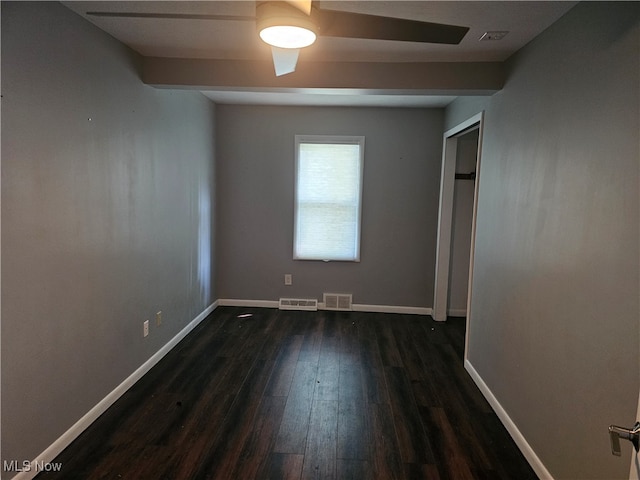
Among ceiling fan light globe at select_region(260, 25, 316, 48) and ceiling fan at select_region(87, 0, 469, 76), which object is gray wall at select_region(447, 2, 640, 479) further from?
ceiling fan light globe at select_region(260, 25, 316, 48)

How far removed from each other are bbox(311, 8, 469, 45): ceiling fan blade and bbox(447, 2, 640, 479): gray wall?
0.70 metres

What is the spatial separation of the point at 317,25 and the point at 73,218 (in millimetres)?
1684

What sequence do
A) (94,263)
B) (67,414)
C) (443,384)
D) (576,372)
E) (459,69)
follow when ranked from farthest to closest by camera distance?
1. (443,384)
2. (459,69)
3. (94,263)
4. (67,414)
5. (576,372)

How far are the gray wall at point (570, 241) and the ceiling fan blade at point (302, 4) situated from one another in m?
1.25

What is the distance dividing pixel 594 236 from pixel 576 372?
0.64 metres

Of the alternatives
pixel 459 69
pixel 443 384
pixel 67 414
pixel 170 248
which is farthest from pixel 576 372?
pixel 170 248

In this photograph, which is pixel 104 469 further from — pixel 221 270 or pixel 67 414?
pixel 221 270

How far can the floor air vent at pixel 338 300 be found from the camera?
4984mm

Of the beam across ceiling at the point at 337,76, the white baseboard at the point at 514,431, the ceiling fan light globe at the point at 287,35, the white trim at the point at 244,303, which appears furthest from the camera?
the white trim at the point at 244,303

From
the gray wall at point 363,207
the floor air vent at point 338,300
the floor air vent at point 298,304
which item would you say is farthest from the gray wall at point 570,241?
the floor air vent at point 298,304

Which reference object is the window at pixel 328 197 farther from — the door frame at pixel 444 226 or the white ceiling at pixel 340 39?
the white ceiling at pixel 340 39

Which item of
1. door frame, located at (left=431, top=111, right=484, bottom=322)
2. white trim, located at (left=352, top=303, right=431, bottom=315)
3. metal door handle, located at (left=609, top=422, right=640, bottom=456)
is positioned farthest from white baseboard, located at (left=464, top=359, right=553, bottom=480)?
white trim, located at (left=352, top=303, right=431, bottom=315)

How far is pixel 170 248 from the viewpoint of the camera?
352cm

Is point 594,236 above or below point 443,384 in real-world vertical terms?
above
